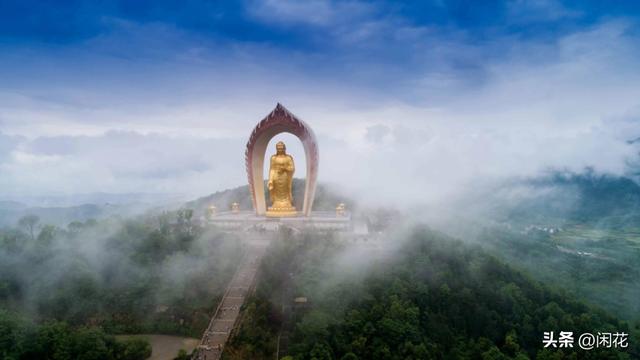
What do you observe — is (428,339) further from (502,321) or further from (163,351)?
(163,351)

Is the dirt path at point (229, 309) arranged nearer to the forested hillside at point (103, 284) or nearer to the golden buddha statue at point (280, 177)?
the forested hillside at point (103, 284)

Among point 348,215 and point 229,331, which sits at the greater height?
point 348,215

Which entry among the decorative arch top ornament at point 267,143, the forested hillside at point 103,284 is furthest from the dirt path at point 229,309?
the decorative arch top ornament at point 267,143

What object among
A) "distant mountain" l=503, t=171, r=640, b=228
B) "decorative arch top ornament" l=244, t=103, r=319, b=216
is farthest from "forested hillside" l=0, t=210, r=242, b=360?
"distant mountain" l=503, t=171, r=640, b=228

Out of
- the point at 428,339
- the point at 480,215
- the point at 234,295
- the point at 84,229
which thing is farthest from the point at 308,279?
the point at 480,215

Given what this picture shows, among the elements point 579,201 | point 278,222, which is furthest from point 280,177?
point 579,201

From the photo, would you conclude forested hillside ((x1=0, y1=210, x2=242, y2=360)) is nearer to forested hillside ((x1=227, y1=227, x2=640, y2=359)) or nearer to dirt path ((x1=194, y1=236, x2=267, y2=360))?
dirt path ((x1=194, y1=236, x2=267, y2=360))
